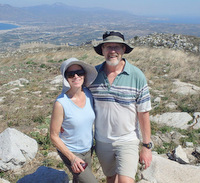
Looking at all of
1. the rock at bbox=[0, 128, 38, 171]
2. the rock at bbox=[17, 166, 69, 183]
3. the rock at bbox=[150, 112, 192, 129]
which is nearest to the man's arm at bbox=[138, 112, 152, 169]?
the rock at bbox=[17, 166, 69, 183]

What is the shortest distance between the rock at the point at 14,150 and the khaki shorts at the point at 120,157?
183cm

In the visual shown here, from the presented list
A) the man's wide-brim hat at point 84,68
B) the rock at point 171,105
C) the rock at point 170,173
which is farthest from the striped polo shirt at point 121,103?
the rock at point 171,105

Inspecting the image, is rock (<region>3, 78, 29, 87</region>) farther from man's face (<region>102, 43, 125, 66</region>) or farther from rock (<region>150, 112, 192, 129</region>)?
man's face (<region>102, 43, 125, 66</region>)

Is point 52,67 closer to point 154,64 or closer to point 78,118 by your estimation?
point 154,64

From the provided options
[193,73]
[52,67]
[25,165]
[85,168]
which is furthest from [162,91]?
[52,67]

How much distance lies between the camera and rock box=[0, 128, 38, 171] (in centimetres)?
360

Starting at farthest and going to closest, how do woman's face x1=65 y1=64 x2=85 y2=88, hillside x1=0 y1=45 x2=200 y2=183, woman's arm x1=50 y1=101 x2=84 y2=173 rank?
hillside x1=0 y1=45 x2=200 y2=183
woman's face x1=65 y1=64 x2=85 y2=88
woman's arm x1=50 y1=101 x2=84 y2=173

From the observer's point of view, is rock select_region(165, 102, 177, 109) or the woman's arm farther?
rock select_region(165, 102, 177, 109)

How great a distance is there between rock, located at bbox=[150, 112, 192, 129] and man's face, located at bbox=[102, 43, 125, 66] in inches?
144

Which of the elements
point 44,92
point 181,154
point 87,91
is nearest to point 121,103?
point 87,91

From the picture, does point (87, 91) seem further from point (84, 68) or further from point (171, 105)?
point (171, 105)

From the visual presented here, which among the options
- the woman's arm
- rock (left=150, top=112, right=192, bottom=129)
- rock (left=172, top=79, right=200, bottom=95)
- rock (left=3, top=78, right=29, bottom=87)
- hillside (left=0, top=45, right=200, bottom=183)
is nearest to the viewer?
the woman's arm

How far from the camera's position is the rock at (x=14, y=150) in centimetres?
360

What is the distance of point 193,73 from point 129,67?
8.31m
